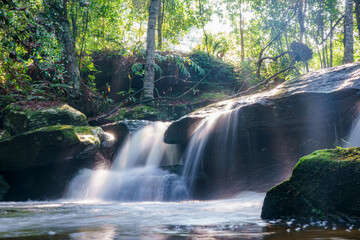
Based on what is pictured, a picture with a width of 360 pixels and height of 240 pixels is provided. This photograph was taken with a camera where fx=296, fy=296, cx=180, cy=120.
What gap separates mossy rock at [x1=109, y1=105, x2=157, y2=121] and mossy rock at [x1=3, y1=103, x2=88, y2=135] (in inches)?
67.6

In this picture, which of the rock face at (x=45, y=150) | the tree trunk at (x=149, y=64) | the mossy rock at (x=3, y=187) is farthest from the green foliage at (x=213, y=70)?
the mossy rock at (x=3, y=187)

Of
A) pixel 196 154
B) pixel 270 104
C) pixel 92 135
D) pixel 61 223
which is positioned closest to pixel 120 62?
pixel 92 135

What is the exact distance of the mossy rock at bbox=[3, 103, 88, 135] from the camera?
9.32 metres

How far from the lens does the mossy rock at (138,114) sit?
1122cm

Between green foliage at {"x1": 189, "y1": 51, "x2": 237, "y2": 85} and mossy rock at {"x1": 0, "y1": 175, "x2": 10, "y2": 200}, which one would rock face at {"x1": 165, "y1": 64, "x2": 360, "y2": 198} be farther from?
green foliage at {"x1": 189, "y1": 51, "x2": 237, "y2": 85}

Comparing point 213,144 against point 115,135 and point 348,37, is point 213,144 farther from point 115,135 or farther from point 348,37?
point 348,37

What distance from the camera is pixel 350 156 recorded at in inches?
124

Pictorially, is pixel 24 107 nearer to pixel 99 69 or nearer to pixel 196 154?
pixel 99 69

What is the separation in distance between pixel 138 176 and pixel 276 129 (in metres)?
3.76

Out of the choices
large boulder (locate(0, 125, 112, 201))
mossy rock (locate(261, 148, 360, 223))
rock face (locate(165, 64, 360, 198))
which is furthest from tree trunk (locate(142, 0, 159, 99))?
mossy rock (locate(261, 148, 360, 223))

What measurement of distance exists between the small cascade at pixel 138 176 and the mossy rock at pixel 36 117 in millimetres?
1914

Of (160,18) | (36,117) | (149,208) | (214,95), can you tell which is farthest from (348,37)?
(160,18)

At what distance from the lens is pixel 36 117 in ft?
30.7

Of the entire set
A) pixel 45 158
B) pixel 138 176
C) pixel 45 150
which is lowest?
pixel 138 176
